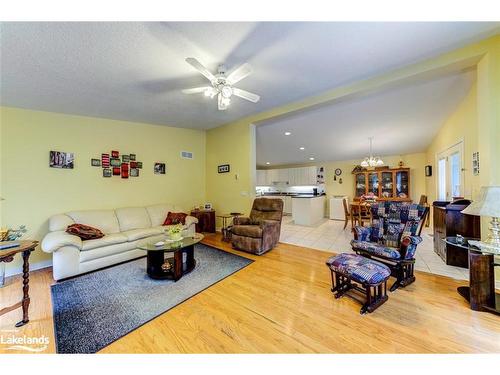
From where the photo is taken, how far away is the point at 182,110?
3.70 meters

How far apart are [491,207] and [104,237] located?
4780mm

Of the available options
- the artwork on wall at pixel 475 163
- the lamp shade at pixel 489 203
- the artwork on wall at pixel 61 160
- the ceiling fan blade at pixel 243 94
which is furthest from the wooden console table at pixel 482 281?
the artwork on wall at pixel 61 160

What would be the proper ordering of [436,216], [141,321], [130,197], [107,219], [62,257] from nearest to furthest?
[141,321]
[62,257]
[436,216]
[107,219]
[130,197]

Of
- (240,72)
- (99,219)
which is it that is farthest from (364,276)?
(99,219)

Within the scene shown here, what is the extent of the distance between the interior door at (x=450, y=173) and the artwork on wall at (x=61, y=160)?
23.5 ft

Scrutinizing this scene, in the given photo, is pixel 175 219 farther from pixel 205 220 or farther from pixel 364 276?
pixel 364 276

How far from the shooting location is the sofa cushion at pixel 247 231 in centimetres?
342

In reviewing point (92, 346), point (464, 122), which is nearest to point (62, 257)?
point (92, 346)

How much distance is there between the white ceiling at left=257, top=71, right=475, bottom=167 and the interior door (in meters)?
0.83

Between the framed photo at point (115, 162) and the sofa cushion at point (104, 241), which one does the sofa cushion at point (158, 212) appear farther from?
the framed photo at point (115, 162)

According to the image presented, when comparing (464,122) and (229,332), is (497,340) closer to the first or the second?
(229,332)
